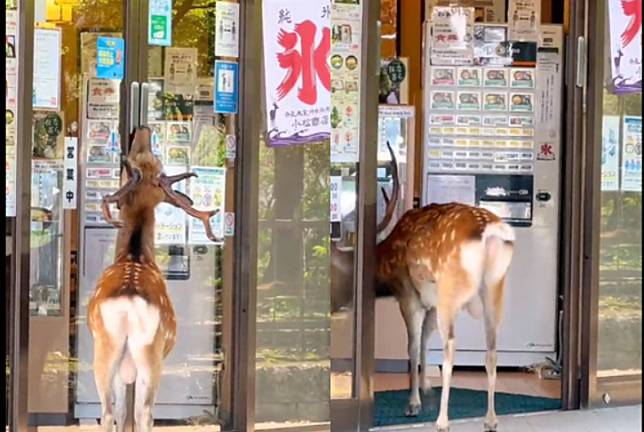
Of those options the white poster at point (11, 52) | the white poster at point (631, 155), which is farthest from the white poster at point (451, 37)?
the white poster at point (11, 52)

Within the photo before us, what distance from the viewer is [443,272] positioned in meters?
5.25

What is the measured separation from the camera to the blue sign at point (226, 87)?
5074mm

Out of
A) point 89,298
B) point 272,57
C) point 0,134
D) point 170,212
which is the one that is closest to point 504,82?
point 272,57

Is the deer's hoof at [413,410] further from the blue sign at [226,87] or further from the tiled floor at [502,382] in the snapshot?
the blue sign at [226,87]

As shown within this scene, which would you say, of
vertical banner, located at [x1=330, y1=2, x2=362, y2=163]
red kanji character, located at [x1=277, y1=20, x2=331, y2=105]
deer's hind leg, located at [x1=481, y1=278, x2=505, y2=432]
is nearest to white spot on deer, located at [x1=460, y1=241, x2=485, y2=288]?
deer's hind leg, located at [x1=481, y1=278, x2=505, y2=432]

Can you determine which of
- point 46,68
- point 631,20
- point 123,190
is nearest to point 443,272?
point 123,190

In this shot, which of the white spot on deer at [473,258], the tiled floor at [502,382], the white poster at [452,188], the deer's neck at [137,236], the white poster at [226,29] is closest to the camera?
the deer's neck at [137,236]

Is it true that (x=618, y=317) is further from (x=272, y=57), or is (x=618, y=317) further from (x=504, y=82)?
(x=272, y=57)

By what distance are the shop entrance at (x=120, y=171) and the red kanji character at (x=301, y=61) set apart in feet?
0.85

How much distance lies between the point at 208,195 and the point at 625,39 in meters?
2.60

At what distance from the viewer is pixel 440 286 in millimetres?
5285

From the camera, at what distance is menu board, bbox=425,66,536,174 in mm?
6535

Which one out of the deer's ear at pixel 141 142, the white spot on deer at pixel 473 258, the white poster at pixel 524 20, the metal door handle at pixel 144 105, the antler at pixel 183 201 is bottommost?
the white spot on deer at pixel 473 258

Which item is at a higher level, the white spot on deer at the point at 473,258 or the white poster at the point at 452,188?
the white poster at the point at 452,188
